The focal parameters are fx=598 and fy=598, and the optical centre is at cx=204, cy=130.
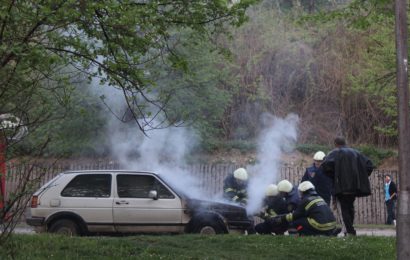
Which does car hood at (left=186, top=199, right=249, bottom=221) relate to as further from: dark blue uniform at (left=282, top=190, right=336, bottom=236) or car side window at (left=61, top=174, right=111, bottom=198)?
car side window at (left=61, top=174, right=111, bottom=198)

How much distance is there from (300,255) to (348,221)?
236 centimetres

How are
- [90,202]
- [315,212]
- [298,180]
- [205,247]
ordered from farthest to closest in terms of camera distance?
1. [298,180]
2. [90,202]
3. [315,212]
4. [205,247]

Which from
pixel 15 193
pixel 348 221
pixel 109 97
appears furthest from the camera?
pixel 109 97

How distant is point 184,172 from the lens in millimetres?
20312

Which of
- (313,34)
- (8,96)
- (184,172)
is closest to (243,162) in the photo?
(184,172)

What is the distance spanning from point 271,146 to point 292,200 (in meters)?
12.4

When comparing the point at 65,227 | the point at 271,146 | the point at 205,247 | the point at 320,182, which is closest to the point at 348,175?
the point at 320,182

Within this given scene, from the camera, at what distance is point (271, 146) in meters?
24.5

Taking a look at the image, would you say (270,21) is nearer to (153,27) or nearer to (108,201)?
(108,201)

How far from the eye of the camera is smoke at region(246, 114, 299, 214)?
16.4m

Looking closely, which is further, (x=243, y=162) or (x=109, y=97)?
(x=243, y=162)

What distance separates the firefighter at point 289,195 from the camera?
12.2 m

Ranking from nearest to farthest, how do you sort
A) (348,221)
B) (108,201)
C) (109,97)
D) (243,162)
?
(348,221) → (108,201) → (109,97) → (243,162)

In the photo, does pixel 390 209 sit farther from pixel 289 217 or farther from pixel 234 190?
pixel 289 217
